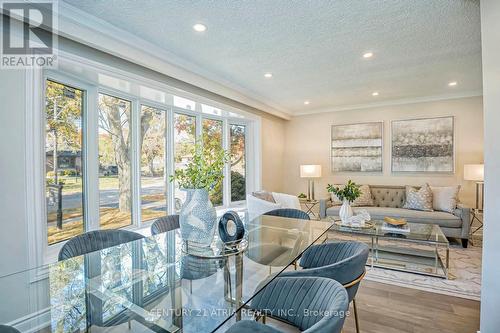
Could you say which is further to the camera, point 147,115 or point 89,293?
point 147,115

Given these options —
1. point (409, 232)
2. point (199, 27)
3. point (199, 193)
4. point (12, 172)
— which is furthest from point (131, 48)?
point (409, 232)

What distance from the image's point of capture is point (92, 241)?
1899 mm

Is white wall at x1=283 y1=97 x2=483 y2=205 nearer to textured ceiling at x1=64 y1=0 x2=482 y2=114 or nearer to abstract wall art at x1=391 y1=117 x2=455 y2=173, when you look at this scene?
abstract wall art at x1=391 y1=117 x2=455 y2=173

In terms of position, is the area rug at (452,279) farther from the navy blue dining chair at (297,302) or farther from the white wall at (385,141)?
the navy blue dining chair at (297,302)

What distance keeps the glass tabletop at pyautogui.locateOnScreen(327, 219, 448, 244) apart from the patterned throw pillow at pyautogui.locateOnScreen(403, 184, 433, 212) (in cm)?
89

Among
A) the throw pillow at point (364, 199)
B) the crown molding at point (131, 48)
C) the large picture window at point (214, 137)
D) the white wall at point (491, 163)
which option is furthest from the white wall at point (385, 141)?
the white wall at point (491, 163)

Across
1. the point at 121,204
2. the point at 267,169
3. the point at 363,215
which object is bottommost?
the point at 363,215

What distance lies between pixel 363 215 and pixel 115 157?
3519 millimetres

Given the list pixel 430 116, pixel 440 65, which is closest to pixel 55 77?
pixel 440 65

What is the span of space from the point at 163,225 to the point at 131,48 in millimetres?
1802

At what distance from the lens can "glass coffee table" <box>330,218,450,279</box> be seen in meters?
3.02

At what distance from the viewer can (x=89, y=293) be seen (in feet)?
4.39

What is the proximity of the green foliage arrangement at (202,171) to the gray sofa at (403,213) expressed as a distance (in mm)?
3601

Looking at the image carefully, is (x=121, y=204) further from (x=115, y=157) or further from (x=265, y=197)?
(x=265, y=197)
